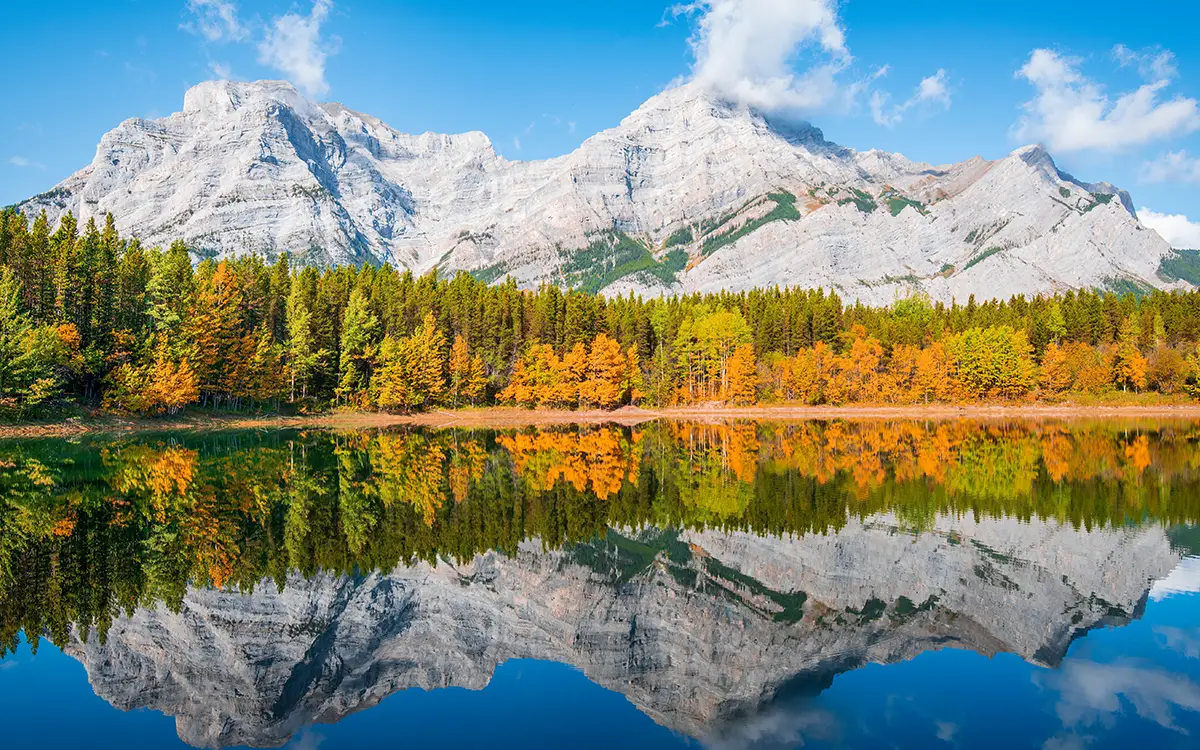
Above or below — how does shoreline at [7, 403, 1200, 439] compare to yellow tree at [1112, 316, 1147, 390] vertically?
below

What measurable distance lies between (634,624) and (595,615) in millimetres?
1043

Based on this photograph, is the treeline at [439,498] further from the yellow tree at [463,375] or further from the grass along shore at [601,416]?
the yellow tree at [463,375]

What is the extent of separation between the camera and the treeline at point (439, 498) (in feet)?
60.8

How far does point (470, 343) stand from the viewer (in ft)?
340

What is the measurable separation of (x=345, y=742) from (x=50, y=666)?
6255 millimetres

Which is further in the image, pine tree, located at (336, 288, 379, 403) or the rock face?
pine tree, located at (336, 288, 379, 403)

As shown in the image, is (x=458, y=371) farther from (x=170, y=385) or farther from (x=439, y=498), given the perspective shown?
(x=439, y=498)

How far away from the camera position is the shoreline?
2653 inches

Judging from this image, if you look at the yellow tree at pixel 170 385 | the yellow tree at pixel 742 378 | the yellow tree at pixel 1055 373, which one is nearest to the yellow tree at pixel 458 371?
the yellow tree at pixel 170 385

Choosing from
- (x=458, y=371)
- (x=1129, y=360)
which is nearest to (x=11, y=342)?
(x=458, y=371)

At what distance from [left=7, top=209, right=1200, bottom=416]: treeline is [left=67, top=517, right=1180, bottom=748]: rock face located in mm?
56123

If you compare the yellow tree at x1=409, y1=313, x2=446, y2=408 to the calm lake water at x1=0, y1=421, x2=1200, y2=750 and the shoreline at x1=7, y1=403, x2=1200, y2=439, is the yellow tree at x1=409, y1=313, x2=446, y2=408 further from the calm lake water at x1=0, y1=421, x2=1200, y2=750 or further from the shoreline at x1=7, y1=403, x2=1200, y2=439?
the calm lake water at x1=0, y1=421, x2=1200, y2=750

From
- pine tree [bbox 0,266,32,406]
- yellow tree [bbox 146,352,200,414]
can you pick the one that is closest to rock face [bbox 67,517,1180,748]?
pine tree [bbox 0,266,32,406]

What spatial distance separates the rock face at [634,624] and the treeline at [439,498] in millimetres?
1103
